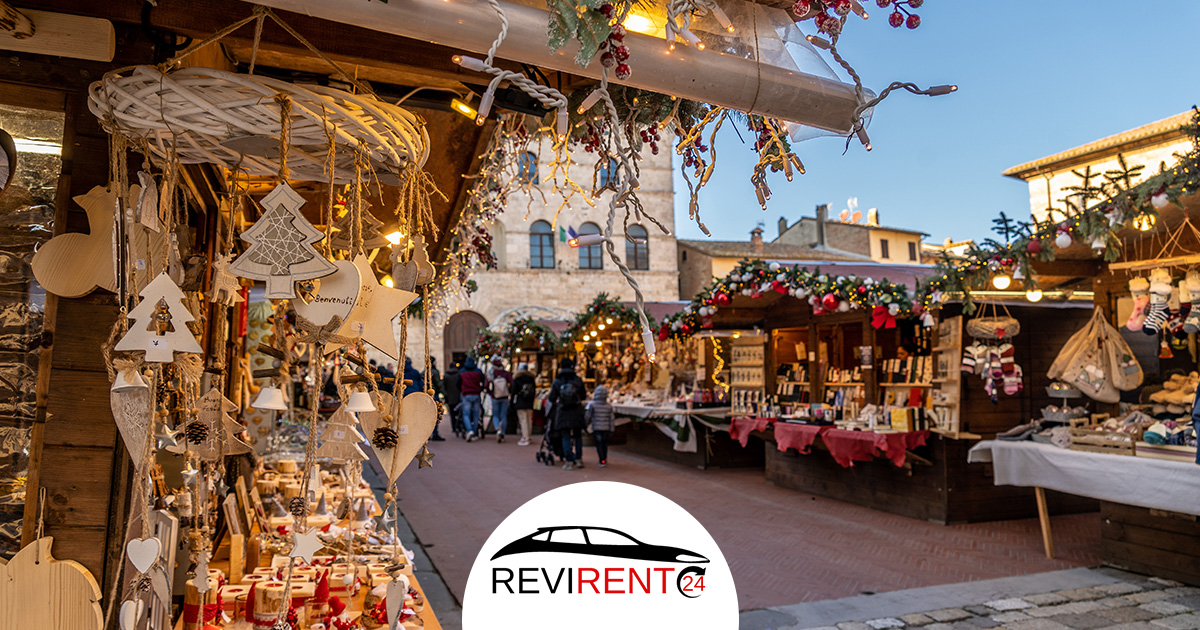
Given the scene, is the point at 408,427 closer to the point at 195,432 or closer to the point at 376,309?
the point at 376,309

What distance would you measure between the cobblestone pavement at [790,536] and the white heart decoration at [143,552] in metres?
3.78

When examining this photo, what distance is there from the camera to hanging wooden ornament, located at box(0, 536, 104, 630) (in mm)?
1397

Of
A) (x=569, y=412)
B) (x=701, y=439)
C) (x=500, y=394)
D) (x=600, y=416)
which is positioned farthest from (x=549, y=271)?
(x=701, y=439)

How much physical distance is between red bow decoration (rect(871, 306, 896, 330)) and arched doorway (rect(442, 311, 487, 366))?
1908 cm

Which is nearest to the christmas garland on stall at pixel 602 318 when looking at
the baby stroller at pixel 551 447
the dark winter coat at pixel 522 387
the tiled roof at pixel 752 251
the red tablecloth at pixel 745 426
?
the dark winter coat at pixel 522 387

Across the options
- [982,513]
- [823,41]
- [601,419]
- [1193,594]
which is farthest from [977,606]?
[601,419]

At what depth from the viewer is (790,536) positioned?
21.5 ft

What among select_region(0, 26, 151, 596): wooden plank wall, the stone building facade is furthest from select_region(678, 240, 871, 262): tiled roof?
select_region(0, 26, 151, 596): wooden plank wall

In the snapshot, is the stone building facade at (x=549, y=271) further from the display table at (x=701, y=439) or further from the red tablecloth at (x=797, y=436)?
the red tablecloth at (x=797, y=436)

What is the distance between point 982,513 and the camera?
7.14 m

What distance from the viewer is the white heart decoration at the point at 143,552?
1.33 m

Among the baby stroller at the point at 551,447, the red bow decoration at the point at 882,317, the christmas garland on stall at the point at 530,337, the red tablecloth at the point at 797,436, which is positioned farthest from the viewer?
the christmas garland on stall at the point at 530,337

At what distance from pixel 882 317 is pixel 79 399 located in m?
7.38

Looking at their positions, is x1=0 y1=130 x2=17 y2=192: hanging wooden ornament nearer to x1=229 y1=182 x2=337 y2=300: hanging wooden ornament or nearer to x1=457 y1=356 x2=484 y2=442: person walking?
x1=229 y1=182 x2=337 y2=300: hanging wooden ornament
